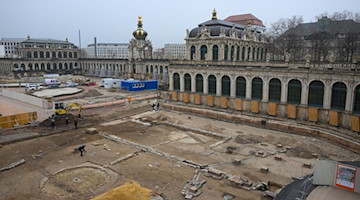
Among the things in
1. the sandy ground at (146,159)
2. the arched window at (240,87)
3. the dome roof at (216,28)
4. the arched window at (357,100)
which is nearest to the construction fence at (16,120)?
the sandy ground at (146,159)

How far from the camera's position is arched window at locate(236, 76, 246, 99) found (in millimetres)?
41228

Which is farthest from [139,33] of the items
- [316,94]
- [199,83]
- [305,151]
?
[305,151]

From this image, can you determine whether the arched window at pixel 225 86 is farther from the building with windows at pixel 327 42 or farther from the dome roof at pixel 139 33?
the dome roof at pixel 139 33

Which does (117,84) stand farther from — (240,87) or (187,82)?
(240,87)

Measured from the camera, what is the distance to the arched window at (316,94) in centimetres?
3416

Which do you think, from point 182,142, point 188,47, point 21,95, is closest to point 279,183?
point 182,142

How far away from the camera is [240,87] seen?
41.8 m

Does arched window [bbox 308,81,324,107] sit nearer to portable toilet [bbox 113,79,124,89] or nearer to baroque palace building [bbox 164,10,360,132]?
baroque palace building [bbox 164,10,360,132]

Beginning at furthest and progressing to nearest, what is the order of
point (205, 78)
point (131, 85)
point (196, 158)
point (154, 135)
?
point (131, 85)
point (205, 78)
point (154, 135)
point (196, 158)

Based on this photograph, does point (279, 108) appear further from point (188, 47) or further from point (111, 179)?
point (111, 179)

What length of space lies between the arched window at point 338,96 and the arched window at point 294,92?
409 cm

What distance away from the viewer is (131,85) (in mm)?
72000

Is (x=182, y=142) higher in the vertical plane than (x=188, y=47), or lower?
lower

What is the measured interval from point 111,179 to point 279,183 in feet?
42.3
